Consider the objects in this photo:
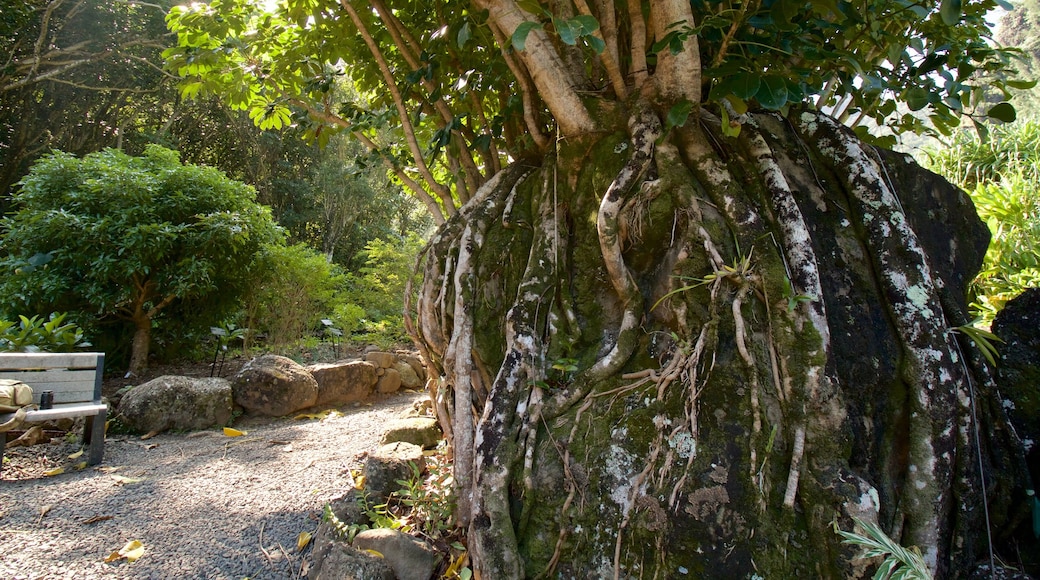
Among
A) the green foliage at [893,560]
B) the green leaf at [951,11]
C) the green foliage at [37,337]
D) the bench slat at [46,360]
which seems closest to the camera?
the green foliage at [893,560]

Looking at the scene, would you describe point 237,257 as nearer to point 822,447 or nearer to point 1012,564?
point 822,447

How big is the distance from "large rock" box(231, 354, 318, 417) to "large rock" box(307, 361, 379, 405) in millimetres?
306

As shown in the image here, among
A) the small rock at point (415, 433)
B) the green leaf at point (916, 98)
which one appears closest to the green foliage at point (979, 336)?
the green leaf at point (916, 98)

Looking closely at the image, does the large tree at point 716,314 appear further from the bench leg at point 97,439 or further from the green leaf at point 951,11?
the bench leg at point 97,439

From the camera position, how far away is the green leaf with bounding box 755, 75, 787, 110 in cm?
181

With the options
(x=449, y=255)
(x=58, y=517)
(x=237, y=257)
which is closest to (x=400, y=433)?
(x=449, y=255)

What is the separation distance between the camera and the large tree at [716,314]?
1872 millimetres

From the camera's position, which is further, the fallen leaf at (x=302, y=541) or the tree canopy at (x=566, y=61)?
the fallen leaf at (x=302, y=541)

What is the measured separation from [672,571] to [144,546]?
245 cm

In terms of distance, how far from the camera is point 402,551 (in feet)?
7.62

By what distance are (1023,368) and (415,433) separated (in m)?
3.42

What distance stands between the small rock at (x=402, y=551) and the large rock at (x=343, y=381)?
4052 mm

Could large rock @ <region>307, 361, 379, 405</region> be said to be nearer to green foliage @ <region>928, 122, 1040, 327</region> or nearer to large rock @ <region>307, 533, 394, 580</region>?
large rock @ <region>307, 533, 394, 580</region>

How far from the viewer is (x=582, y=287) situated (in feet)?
8.45
